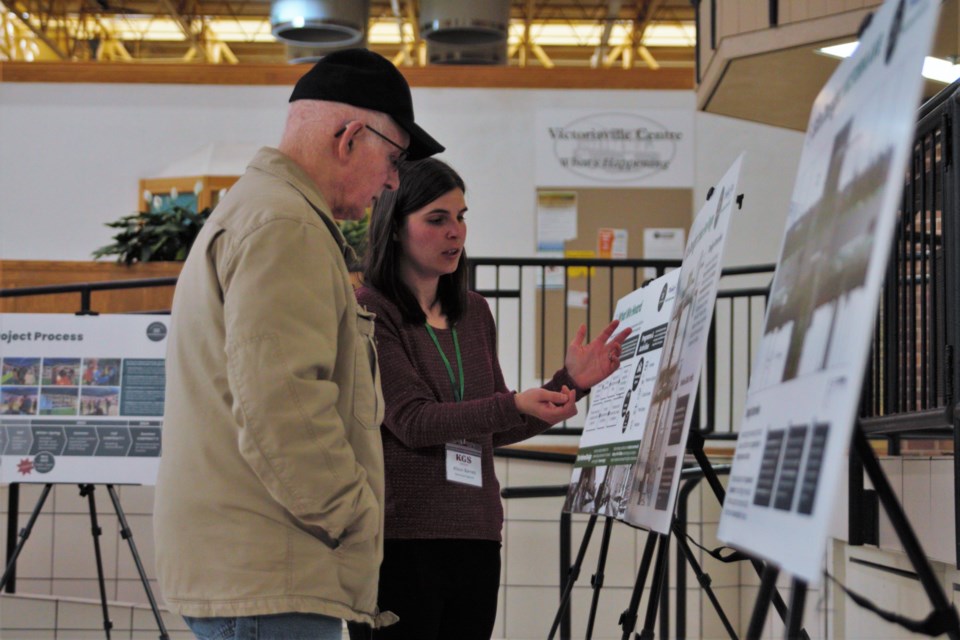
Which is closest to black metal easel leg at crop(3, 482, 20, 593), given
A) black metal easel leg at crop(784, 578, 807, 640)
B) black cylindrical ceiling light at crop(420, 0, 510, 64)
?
black metal easel leg at crop(784, 578, 807, 640)

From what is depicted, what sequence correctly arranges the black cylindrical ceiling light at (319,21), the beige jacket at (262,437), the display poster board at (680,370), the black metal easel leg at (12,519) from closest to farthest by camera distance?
the beige jacket at (262,437) → the display poster board at (680,370) → the black metal easel leg at (12,519) → the black cylindrical ceiling light at (319,21)

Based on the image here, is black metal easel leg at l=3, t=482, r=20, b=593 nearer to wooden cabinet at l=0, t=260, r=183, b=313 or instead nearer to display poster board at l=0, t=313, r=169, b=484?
display poster board at l=0, t=313, r=169, b=484

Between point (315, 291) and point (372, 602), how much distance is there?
53 cm

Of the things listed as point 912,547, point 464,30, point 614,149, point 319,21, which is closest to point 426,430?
point 912,547

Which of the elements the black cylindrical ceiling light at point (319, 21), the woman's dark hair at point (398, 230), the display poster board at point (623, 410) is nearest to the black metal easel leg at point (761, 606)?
the display poster board at point (623, 410)

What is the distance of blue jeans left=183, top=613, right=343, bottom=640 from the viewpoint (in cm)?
161

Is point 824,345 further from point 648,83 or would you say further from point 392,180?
point 648,83

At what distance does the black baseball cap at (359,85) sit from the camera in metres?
1.83

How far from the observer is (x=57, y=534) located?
5.52m

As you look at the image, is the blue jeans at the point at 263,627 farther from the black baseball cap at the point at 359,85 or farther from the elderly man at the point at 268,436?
the black baseball cap at the point at 359,85

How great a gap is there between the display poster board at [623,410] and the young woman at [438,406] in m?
0.11

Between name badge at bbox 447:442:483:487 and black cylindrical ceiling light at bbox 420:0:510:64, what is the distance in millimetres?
7462

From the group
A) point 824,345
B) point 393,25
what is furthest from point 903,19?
point 393,25

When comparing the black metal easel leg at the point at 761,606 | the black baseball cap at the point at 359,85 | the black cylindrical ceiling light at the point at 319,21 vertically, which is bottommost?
the black metal easel leg at the point at 761,606
